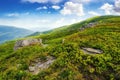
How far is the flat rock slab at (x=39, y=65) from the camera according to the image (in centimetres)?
2614

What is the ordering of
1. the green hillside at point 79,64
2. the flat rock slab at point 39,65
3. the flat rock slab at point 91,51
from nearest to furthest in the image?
the green hillside at point 79,64 → the flat rock slab at point 39,65 → the flat rock slab at point 91,51

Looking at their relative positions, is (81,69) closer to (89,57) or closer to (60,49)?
(89,57)

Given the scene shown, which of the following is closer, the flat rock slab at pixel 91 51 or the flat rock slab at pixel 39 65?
the flat rock slab at pixel 39 65

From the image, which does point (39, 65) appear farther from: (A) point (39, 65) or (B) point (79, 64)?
(B) point (79, 64)

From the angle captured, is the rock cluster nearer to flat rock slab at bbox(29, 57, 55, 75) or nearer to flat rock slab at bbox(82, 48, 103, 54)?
flat rock slab at bbox(29, 57, 55, 75)

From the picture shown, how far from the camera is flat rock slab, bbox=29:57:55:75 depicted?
85.8 ft

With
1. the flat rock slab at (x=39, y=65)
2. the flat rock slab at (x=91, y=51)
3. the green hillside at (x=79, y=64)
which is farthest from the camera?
the flat rock slab at (x=91, y=51)

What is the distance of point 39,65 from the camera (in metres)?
27.2

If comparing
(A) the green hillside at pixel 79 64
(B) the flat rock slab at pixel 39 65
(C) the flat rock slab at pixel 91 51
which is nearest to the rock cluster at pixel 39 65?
(B) the flat rock slab at pixel 39 65

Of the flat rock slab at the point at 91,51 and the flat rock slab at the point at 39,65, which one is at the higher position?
the flat rock slab at the point at 91,51

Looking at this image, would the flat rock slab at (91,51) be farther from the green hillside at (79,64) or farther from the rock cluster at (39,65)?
the rock cluster at (39,65)

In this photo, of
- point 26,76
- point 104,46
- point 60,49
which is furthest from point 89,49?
point 26,76

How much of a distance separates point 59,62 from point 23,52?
17274 mm

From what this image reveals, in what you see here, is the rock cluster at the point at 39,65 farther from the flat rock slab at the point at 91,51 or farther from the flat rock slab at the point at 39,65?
the flat rock slab at the point at 91,51
